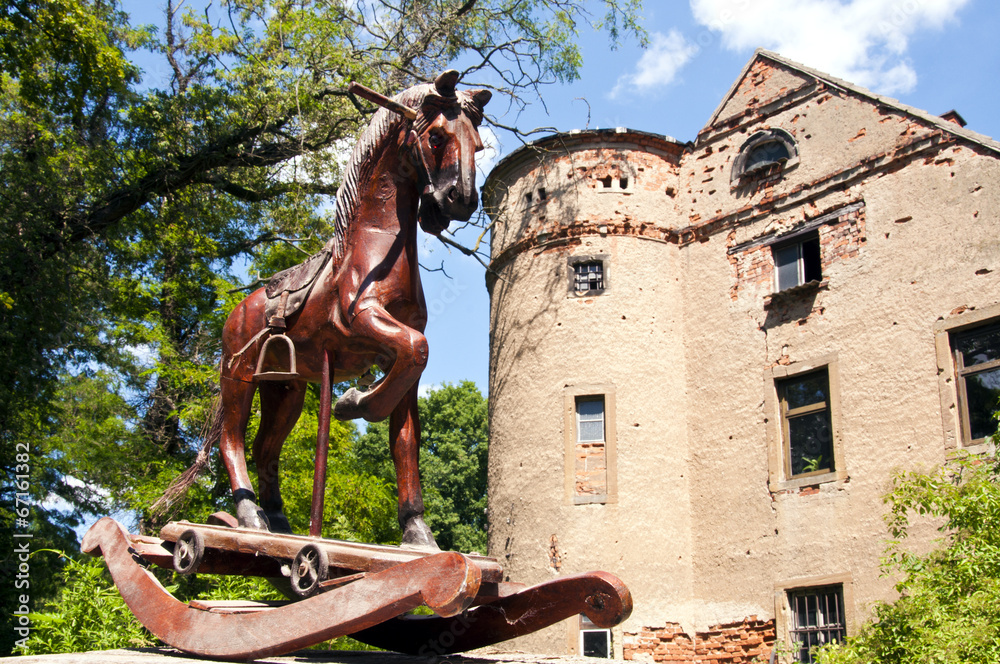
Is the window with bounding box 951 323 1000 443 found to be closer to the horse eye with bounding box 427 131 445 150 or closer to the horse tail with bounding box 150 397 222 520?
the horse eye with bounding box 427 131 445 150

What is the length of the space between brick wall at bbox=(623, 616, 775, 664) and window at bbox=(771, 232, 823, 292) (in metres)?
5.82

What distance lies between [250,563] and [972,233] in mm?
12139

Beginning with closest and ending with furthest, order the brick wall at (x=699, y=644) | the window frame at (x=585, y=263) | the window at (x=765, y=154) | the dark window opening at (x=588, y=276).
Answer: the brick wall at (x=699, y=644) < the window at (x=765, y=154) < the window frame at (x=585, y=263) < the dark window opening at (x=588, y=276)

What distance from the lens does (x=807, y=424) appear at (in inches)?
575

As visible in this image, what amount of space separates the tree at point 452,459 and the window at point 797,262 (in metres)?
16.5

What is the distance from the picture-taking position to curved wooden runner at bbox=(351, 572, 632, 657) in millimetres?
4199

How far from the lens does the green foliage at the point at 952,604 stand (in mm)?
7379

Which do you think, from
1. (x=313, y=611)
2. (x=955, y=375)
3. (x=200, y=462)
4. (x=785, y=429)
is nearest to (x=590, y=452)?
(x=785, y=429)

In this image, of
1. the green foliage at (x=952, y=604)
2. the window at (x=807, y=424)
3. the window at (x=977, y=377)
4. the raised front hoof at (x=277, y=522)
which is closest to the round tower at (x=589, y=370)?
the window at (x=807, y=424)

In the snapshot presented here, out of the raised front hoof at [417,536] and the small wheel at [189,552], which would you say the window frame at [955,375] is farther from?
the small wheel at [189,552]

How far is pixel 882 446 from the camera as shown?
523 inches

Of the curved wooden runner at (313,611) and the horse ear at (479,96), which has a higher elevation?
the horse ear at (479,96)

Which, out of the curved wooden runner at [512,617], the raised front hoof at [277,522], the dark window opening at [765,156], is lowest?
the curved wooden runner at [512,617]

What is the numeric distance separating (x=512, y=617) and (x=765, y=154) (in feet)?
45.9
